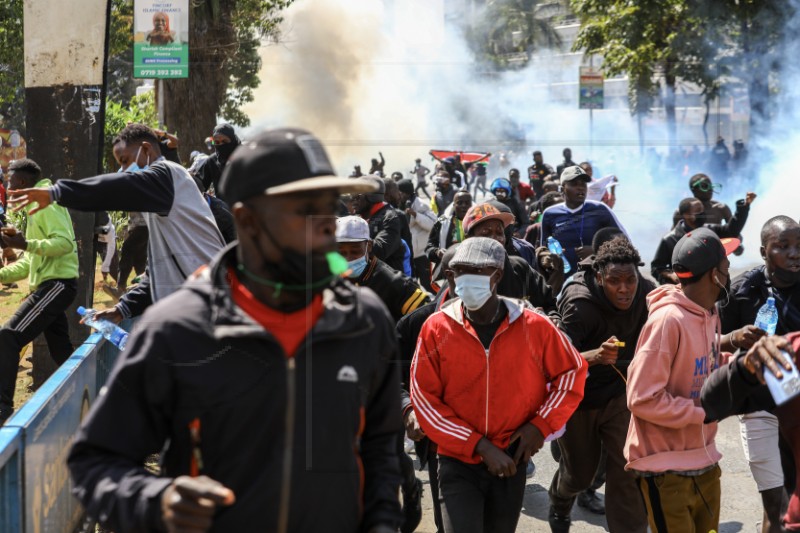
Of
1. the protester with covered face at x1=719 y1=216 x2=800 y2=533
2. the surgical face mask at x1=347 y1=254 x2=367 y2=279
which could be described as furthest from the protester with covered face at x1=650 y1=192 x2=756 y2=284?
the surgical face mask at x1=347 y1=254 x2=367 y2=279

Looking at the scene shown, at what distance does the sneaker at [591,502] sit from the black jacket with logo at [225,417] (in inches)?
172

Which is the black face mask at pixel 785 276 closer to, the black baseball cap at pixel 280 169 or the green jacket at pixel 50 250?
the black baseball cap at pixel 280 169

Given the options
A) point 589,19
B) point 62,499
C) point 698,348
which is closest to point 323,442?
point 698,348

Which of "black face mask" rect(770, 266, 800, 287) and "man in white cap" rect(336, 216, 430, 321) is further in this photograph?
"man in white cap" rect(336, 216, 430, 321)

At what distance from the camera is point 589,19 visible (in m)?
30.8

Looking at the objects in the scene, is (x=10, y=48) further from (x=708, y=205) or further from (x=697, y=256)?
(x=697, y=256)

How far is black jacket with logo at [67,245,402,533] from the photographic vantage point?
2.27 meters

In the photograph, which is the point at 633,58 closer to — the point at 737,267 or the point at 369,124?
the point at 737,267

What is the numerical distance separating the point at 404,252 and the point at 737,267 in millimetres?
11924

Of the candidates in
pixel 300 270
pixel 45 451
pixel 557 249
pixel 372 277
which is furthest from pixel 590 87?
pixel 300 270

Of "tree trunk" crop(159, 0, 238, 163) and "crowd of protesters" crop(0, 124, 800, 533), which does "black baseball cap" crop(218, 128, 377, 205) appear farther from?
"tree trunk" crop(159, 0, 238, 163)

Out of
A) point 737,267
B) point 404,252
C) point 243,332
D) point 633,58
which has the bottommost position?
point 737,267

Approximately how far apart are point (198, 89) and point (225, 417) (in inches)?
633

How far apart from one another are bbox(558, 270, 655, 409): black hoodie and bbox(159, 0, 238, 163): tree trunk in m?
12.7
